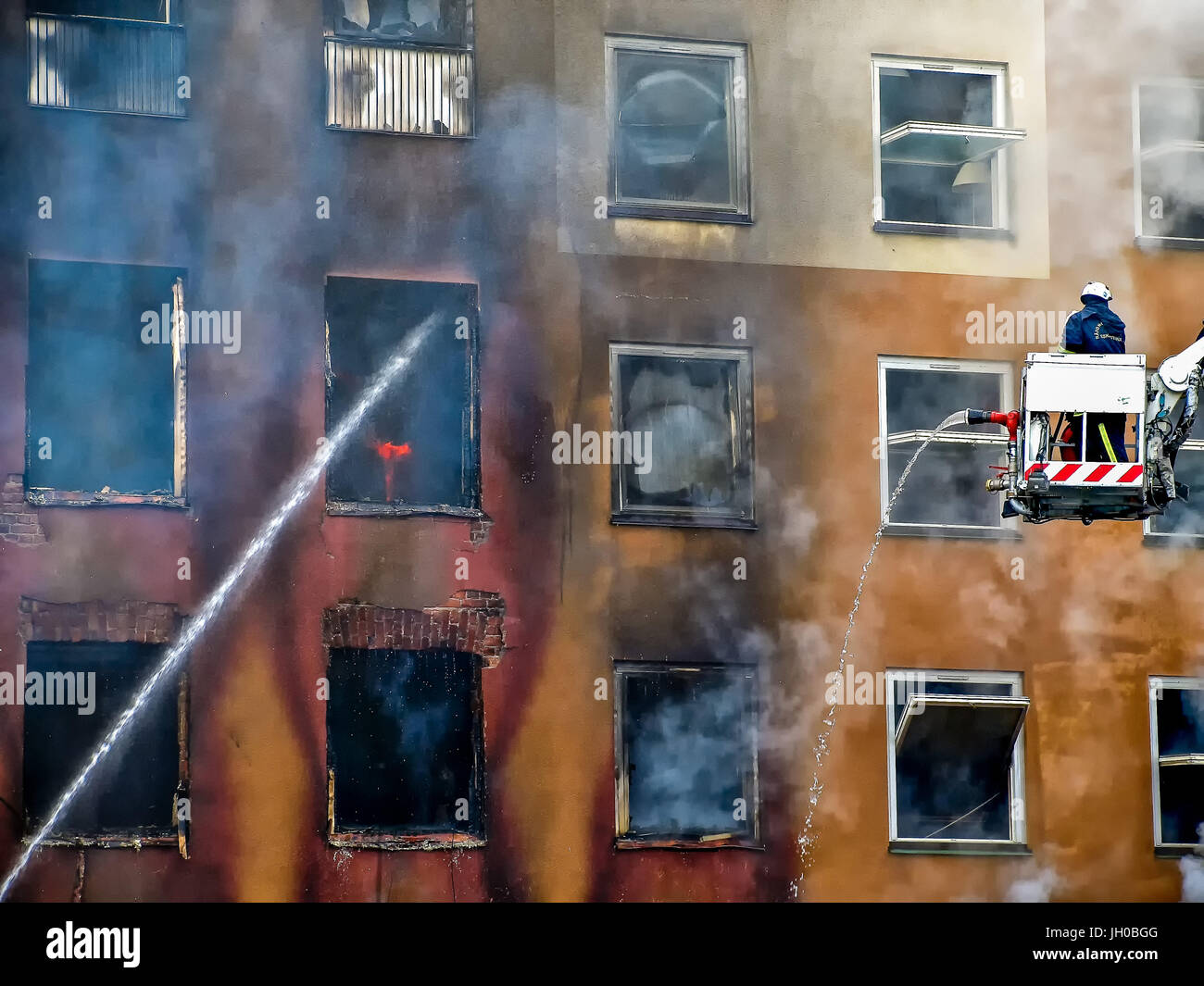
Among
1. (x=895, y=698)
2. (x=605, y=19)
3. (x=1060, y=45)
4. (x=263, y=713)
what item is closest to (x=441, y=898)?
(x=263, y=713)

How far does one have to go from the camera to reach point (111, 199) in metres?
14.1

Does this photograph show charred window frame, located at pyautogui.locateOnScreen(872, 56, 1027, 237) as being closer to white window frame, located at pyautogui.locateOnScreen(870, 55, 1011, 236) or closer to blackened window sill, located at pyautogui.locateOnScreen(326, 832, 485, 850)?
white window frame, located at pyautogui.locateOnScreen(870, 55, 1011, 236)

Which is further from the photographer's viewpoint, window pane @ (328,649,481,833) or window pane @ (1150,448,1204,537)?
window pane @ (1150,448,1204,537)

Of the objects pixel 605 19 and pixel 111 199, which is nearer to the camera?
pixel 111 199

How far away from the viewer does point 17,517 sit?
13742mm

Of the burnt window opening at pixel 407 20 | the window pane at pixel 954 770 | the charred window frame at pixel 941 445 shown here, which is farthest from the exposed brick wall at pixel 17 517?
the window pane at pixel 954 770

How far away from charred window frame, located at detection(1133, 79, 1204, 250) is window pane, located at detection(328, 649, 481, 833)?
18.7 feet

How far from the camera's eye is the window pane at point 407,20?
48.2ft

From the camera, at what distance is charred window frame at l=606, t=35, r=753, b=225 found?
15.1 meters

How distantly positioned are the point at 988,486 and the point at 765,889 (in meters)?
3.23

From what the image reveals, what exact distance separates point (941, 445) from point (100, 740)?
5815mm

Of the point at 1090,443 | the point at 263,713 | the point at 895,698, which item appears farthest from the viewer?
the point at 895,698

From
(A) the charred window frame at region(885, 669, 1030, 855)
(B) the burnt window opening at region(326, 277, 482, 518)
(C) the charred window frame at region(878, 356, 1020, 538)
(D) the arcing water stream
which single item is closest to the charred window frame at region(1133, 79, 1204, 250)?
(C) the charred window frame at region(878, 356, 1020, 538)
